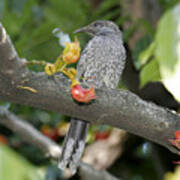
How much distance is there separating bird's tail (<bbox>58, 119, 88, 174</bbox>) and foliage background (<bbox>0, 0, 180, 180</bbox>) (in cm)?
30

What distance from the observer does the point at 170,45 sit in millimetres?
1190

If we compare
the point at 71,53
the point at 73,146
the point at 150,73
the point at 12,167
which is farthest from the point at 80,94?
the point at 73,146

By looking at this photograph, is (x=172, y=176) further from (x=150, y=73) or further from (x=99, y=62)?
(x=150, y=73)

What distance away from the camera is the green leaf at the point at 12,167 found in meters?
0.82

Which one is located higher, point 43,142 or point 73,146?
point 73,146

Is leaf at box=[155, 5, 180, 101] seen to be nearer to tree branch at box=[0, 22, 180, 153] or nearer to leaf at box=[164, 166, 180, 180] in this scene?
tree branch at box=[0, 22, 180, 153]

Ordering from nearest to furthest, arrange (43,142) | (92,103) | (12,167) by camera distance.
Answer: (12,167), (92,103), (43,142)

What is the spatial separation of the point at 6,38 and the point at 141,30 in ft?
7.45

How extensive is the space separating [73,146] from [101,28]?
181 centimetres

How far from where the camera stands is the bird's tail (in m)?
2.77

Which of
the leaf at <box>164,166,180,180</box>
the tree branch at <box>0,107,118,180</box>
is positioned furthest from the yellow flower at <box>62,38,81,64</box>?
the leaf at <box>164,166,180,180</box>

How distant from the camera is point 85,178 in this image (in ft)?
11.2

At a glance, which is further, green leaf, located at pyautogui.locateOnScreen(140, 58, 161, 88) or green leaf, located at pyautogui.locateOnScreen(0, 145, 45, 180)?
green leaf, located at pyautogui.locateOnScreen(140, 58, 161, 88)

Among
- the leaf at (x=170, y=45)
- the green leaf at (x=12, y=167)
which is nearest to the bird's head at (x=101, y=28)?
the leaf at (x=170, y=45)
